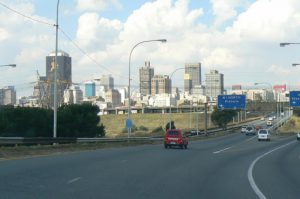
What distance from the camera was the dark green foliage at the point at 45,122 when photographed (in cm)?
6488

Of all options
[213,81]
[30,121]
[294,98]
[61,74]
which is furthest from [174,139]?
[61,74]

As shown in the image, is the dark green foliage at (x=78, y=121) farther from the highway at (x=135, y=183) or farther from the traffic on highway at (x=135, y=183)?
the highway at (x=135, y=183)

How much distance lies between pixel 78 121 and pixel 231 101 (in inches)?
1200

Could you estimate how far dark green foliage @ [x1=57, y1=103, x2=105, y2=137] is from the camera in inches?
2707

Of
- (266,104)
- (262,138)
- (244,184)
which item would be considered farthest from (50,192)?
(266,104)

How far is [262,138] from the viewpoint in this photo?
267 ft

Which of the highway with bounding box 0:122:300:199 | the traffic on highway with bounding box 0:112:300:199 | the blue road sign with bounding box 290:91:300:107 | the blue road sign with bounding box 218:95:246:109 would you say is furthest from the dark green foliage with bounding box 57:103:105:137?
the highway with bounding box 0:122:300:199

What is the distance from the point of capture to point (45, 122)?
66688 millimetres

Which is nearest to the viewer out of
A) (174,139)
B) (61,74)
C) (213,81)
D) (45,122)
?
(174,139)

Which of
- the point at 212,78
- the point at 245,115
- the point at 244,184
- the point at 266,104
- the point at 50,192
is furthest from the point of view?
the point at 245,115

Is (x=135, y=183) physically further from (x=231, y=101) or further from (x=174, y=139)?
(x=231, y=101)

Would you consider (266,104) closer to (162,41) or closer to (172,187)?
(162,41)

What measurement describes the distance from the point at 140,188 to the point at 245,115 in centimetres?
18493

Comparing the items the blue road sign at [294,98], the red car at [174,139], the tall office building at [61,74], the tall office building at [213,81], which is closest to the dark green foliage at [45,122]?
the red car at [174,139]
